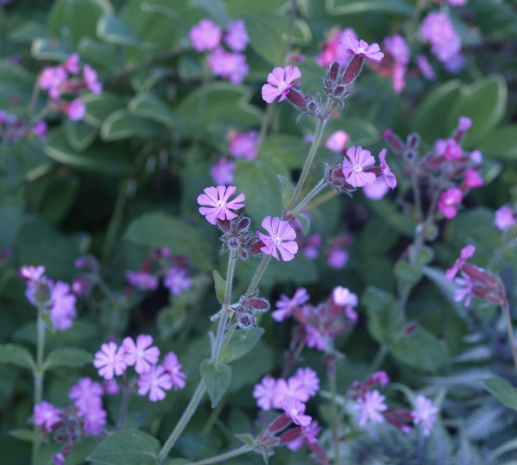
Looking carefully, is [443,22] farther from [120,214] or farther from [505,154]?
[120,214]

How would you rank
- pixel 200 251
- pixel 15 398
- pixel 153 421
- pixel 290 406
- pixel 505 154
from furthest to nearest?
1. pixel 505 154
2. pixel 15 398
3. pixel 200 251
4. pixel 153 421
5. pixel 290 406

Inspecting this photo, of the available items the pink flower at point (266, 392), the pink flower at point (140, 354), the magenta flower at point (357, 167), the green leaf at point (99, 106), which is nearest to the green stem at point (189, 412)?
the pink flower at point (140, 354)

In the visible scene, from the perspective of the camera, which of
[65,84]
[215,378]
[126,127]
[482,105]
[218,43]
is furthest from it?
[482,105]

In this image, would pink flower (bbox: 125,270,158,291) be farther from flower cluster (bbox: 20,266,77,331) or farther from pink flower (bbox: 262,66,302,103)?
pink flower (bbox: 262,66,302,103)

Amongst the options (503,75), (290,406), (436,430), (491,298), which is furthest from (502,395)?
(503,75)

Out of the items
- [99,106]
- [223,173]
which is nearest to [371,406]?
[223,173]

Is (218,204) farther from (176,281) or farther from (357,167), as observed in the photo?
(176,281)

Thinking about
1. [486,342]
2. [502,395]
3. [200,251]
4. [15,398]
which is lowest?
[15,398]

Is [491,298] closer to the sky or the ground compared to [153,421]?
closer to the sky
